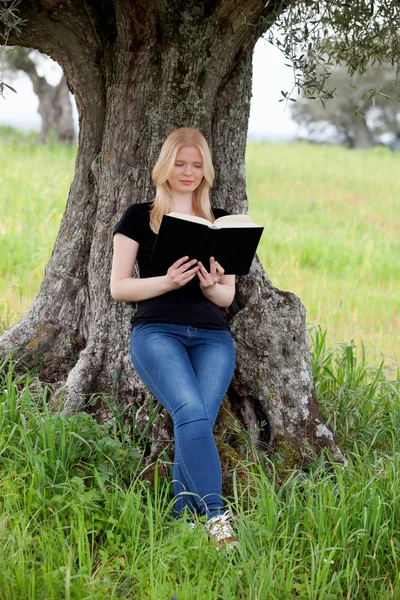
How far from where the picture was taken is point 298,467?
434cm

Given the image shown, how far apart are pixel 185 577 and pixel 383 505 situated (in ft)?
3.59

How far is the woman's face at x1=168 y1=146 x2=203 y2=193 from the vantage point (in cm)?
430

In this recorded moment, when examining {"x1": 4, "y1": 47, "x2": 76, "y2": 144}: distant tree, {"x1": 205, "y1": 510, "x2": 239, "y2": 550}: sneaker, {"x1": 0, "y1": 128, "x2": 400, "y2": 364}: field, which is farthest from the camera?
{"x1": 4, "y1": 47, "x2": 76, "y2": 144}: distant tree

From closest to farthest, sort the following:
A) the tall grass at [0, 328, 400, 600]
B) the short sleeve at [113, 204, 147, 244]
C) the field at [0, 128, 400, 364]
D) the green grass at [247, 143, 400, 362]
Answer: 1. the tall grass at [0, 328, 400, 600]
2. the short sleeve at [113, 204, 147, 244]
3. the field at [0, 128, 400, 364]
4. the green grass at [247, 143, 400, 362]

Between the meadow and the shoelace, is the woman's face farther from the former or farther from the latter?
the shoelace

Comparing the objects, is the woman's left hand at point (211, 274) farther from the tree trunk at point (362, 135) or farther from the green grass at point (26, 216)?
the tree trunk at point (362, 135)

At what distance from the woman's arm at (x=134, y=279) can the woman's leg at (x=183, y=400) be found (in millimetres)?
191

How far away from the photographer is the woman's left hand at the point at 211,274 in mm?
4031

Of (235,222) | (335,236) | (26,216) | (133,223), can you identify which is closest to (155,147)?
(133,223)

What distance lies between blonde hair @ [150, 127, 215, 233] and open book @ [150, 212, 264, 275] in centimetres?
36

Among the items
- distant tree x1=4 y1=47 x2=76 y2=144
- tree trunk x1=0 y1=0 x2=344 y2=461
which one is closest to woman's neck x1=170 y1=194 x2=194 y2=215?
tree trunk x1=0 y1=0 x2=344 y2=461

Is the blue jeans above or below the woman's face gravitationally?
below

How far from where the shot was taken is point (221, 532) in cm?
341

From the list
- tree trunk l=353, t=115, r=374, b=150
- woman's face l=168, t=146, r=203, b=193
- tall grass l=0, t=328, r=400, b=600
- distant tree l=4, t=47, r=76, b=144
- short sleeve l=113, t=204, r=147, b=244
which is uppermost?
tree trunk l=353, t=115, r=374, b=150
